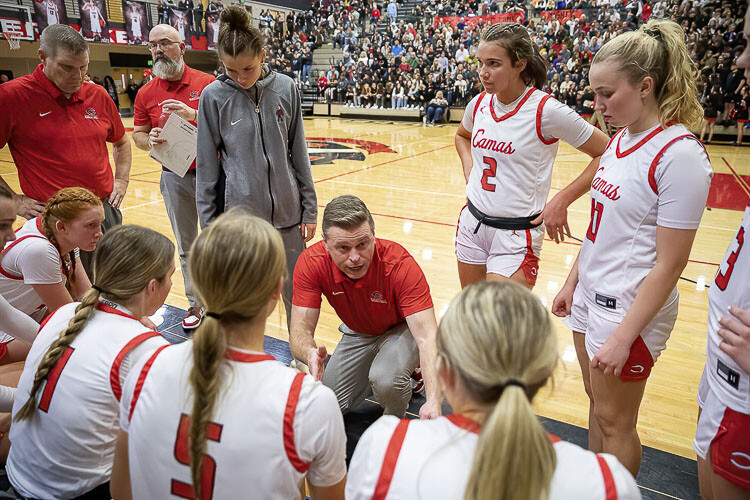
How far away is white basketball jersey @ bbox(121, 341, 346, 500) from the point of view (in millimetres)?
1104

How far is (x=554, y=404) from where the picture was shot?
2787mm

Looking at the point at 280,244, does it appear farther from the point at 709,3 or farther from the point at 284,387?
the point at 709,3

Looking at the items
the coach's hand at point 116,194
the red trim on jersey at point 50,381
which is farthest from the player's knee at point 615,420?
the coach's hand at point 116,194

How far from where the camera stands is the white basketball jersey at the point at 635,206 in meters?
1.52

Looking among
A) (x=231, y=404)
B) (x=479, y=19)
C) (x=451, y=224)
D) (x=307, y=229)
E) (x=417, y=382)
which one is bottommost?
(x=451, y=224)

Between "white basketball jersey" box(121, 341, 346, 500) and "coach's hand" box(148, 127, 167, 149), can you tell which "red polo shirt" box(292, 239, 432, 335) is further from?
"coach's hand" box(148, 127, 167, 149)

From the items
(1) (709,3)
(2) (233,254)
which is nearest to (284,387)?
(2) (233,254)

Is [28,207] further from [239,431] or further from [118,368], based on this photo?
[239,431]

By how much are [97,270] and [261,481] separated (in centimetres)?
85

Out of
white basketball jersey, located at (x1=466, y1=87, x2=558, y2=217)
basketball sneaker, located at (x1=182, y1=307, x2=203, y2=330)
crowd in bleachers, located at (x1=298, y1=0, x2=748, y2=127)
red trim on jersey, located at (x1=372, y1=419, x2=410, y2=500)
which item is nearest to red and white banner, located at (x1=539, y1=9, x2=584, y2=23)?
crowd in bleachers, located at (x1=298, y1=0, x2=748, y2=127)

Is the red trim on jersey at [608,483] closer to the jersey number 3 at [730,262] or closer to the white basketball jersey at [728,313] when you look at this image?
the white basketball jersey at [728,313]

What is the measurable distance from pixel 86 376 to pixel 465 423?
109 centimetres

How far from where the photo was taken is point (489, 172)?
2.51 metres

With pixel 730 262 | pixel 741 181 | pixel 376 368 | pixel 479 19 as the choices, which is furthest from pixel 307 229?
pixel 479 19
